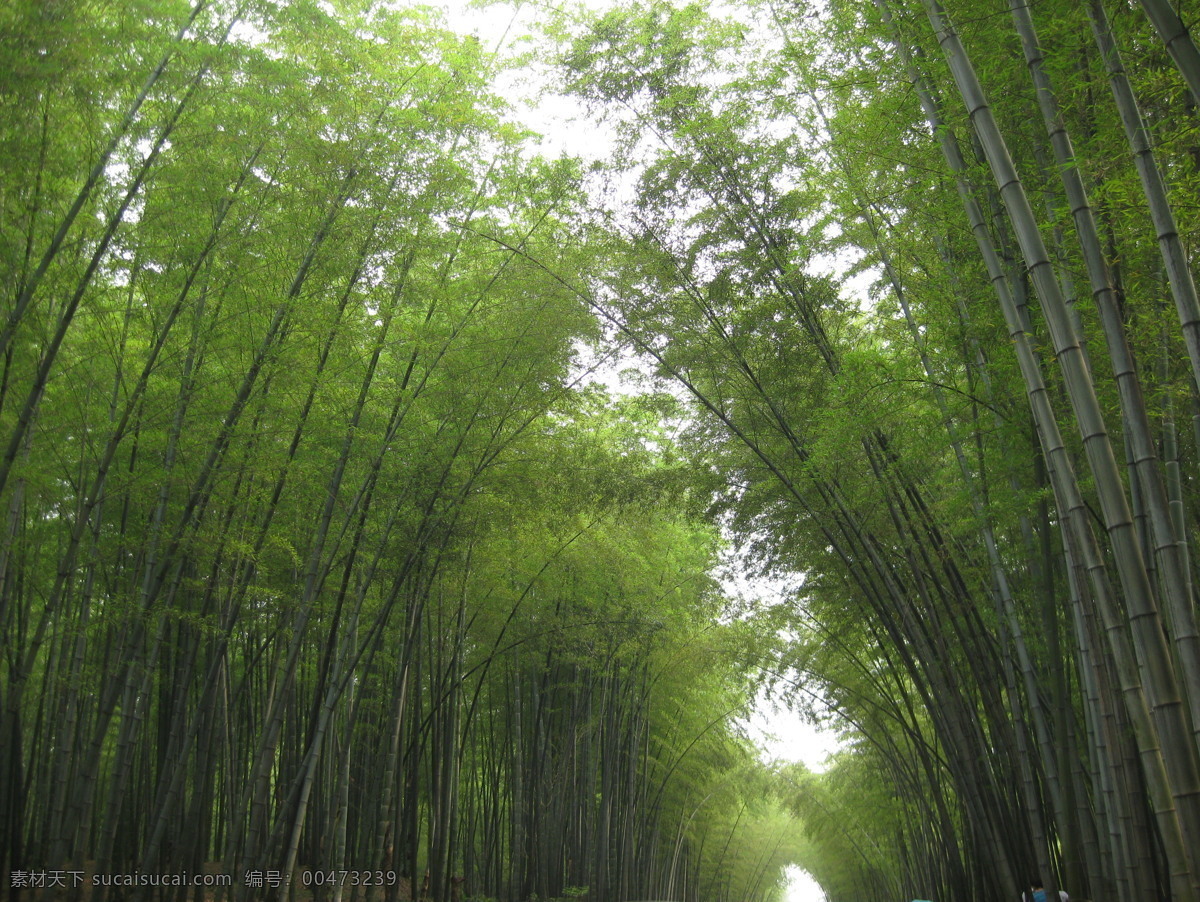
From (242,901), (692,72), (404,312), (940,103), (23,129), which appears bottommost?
(242,901)

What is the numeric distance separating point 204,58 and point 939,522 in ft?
14.5

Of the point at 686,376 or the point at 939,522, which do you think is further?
the point at 686,376

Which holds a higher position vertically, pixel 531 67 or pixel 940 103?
pixel 531 67

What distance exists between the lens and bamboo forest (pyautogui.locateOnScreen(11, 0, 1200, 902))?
109 inches

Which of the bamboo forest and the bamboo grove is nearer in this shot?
the bamboo forest

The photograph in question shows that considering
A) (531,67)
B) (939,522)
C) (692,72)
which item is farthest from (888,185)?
(531,67)

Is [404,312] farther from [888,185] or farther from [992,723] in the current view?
[992,723]

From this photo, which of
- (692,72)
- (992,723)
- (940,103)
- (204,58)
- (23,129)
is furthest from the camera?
(692,72)

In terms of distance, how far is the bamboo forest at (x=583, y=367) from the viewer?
9.12ft

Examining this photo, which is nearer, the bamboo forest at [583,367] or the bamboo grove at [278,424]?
the bamboo forest at [583,367]

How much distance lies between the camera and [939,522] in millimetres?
4758

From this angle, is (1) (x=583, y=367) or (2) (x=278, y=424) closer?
(2) (x=278, y=424)

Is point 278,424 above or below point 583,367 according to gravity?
below

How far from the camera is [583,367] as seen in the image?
6328mm
